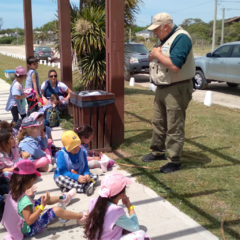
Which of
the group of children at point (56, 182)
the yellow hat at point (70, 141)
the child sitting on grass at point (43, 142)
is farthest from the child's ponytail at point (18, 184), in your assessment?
the child sitting on grass at point (43, 142)

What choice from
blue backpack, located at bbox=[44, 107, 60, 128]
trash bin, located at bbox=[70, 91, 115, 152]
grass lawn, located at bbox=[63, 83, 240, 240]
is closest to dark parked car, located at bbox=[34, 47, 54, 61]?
grass lawn, located at bbox=[63, 83, 240, 240]

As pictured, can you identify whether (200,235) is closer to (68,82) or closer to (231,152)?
(231,152)

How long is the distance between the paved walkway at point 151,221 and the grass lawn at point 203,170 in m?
0.11

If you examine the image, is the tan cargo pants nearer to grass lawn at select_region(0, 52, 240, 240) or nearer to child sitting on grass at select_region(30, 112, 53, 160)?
grass lawn at select_region(0, 52, 240, 240)

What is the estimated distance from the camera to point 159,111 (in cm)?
426

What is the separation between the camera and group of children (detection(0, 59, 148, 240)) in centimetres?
233

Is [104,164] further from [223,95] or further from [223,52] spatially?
[223,52]

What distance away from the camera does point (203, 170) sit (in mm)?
4223

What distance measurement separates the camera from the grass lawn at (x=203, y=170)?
126 inches

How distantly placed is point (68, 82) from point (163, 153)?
3848 millimetres

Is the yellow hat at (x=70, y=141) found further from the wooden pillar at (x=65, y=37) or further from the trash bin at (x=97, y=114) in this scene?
the wooden pillar at (x=65, y=37)

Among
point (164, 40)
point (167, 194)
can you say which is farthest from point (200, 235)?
point (164, 40)

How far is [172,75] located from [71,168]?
1.69 meters

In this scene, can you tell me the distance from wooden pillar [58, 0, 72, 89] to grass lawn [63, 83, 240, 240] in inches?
50.7
